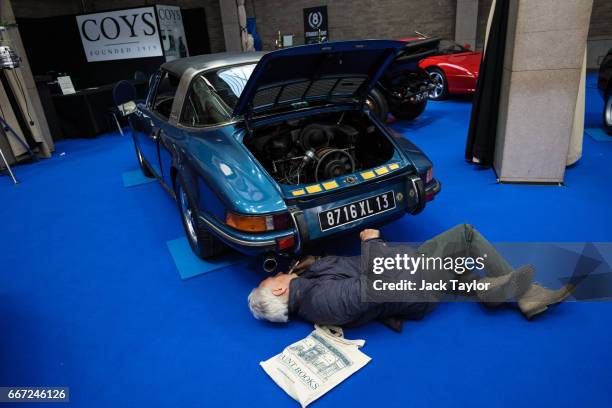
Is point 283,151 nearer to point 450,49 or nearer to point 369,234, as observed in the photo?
point 369,234

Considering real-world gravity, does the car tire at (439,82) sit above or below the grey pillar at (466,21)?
below

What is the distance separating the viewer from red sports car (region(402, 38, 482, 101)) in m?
A: 8.32

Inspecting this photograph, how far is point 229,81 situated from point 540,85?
10.1ft

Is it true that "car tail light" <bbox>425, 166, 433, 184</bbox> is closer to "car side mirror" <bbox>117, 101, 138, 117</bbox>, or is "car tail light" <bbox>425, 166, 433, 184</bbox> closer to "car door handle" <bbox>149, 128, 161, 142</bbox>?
"car door handle" <bbox>149, 128, 161, 142</bbox>

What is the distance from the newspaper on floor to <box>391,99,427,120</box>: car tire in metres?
5.74

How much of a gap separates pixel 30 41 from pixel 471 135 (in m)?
13.7

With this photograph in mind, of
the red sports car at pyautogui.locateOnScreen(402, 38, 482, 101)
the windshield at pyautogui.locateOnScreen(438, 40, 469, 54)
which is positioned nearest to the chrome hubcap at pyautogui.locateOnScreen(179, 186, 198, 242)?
the red sports car at pyautogui.locateOnScreen(402, 38, 482, 101)

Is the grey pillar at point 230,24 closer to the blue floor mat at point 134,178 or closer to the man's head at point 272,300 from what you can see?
the blue floor mat at point 134,178

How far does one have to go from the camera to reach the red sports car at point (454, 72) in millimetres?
8320

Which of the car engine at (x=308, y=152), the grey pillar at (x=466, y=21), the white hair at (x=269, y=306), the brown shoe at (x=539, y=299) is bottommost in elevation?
the brown shoe at (x=539, y=299)

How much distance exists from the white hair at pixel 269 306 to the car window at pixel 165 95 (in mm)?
2219

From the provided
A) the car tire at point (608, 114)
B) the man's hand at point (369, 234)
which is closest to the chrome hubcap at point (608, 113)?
the car tire at point (608, 114)

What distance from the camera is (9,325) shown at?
278cm

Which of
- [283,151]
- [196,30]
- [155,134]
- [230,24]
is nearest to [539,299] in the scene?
[283,151]
